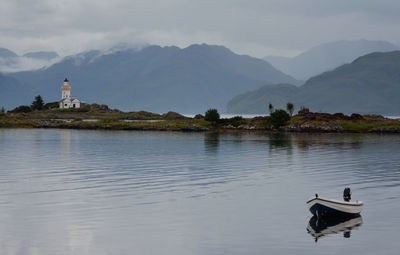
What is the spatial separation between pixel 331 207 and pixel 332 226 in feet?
6.65

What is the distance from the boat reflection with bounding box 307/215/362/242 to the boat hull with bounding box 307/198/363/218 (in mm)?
421

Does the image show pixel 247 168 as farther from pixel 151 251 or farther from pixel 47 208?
pixel 151 251

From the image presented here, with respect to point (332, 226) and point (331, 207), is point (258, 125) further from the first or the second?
point (332, 226)

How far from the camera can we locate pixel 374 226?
37219mm

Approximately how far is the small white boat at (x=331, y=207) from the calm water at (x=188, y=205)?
2.91 ft

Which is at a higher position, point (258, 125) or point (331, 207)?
point (258, 125)

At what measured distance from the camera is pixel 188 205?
43500 millimetres

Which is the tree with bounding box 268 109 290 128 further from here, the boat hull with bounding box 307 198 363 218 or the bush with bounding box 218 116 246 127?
the boat hull with bounding box 307 198 363 218

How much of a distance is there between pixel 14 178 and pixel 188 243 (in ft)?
103

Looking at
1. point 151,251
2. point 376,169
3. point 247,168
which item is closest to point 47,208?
point 151,251

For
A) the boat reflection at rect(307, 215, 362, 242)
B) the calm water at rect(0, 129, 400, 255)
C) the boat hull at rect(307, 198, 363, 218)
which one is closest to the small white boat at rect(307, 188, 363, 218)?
the boat hull at rect(307, 198, 363, 218)

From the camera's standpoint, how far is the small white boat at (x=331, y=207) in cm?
3894

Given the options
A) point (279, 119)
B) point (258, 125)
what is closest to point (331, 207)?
point (279, 119)

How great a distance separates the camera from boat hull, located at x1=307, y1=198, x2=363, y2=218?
3897 centimetres
